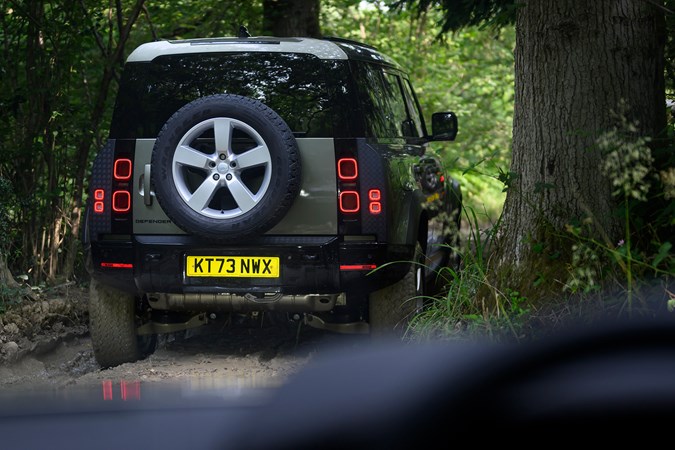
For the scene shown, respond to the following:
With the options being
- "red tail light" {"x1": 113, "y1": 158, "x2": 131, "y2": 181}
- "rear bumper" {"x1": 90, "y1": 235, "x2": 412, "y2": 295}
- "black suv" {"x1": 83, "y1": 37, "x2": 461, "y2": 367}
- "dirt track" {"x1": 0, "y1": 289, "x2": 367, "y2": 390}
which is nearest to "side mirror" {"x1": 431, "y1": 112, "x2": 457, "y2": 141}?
"black suv" {"x1": 83, "y1": 37, "x2": 461, "y2": 367}

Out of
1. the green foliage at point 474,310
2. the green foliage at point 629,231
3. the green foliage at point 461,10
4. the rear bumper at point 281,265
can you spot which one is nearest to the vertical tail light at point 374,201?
the rear bumper at point 281,265

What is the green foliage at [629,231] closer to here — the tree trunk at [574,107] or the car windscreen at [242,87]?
the tree trunk at [574,107]

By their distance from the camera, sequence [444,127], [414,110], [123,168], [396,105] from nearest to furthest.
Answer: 1. [123,168]
2. [396,105]
3. [444,127]
4. [414,110]

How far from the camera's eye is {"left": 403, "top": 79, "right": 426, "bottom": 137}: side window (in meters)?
7.81

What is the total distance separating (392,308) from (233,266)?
0.95 m

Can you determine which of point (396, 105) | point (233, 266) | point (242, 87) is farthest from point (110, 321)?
point (396, 105)

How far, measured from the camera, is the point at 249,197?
5828 millimetres

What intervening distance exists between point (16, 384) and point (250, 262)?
4.94 ft

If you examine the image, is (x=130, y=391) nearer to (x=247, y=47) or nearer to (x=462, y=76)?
(x=247, y=47)

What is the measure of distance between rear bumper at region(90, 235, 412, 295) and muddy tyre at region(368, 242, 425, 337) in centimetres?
12

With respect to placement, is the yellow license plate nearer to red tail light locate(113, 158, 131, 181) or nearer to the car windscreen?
red tail light locate(113, 158, 131, 181)

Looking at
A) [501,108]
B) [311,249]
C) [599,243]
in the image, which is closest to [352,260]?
[311,249]

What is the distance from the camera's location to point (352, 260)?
6.02 meters

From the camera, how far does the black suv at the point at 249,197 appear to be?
19.2 ft
